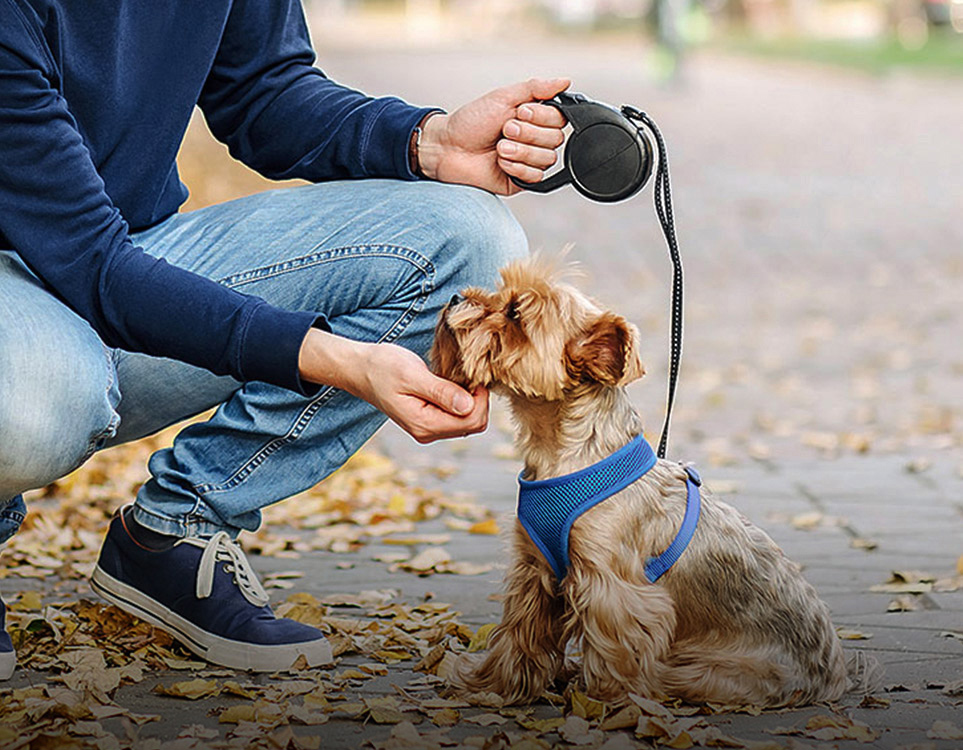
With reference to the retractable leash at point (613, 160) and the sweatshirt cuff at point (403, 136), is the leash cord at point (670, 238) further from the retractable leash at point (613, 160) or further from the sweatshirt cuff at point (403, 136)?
the sweatshirt cuff at point (403, 136)

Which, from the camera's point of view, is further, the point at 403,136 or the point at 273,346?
the point at 403,136

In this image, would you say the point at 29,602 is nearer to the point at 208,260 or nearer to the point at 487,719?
the point at 208,260

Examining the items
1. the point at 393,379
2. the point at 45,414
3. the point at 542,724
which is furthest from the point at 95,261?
the point at 542,724

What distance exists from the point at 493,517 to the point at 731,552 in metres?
1.93

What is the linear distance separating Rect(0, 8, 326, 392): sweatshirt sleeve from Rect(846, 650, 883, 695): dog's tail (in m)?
1.48

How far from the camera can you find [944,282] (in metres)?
10.9

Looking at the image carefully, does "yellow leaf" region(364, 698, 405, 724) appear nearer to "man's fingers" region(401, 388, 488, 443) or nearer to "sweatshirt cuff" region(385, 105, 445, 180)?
"man's fingers" region(401, 388, 488, 443)

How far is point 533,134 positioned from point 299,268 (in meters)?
0.70

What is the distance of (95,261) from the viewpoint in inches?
127

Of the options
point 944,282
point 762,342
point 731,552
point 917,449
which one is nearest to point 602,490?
point 731,552

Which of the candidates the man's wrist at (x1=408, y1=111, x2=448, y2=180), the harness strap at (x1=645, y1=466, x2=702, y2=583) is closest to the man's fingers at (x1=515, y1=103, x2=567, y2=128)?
the man's wrist at (x1=408, y1=111, x2=448, y2=180)

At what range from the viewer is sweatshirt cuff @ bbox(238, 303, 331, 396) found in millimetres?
3070

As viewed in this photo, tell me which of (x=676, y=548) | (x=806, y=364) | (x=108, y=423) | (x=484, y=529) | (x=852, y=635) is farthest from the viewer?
(x=806, y=364)

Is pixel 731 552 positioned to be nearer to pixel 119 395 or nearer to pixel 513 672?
pixel 513 672
